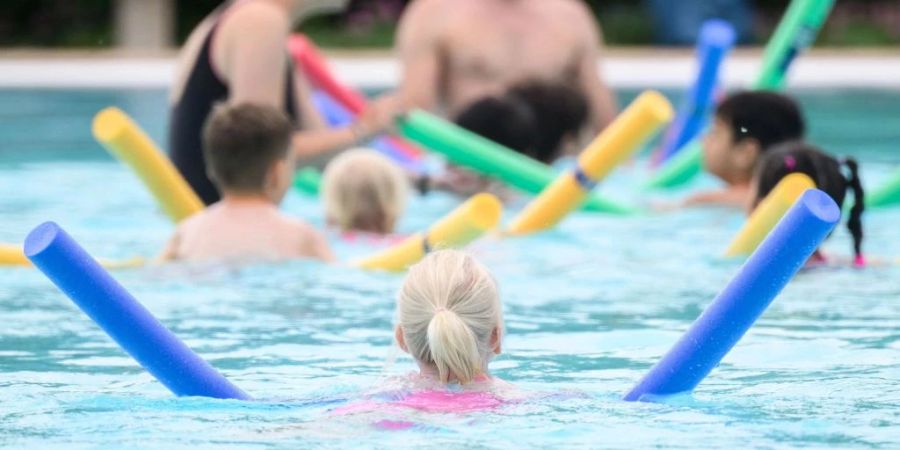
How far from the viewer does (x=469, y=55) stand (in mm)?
8461

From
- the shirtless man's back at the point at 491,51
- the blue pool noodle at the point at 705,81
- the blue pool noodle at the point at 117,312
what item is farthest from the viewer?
the shirtless man's back at the point at 491,51

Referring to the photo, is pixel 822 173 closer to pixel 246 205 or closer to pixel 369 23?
pixel 246 205

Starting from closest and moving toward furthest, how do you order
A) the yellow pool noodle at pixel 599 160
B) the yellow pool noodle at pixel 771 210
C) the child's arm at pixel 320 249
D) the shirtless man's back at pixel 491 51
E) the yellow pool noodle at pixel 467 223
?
1. the yellow pool noodle at pixel 771 210
2. the yellow pool noodle at pixel 467 223
3. the child's arm at pixel 320 249
4. the yellow pool noodle at pixel 599 160
5. the shirtless man's back at pixel 491 51

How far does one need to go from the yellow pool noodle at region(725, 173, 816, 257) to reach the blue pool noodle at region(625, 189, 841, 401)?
4.64ft

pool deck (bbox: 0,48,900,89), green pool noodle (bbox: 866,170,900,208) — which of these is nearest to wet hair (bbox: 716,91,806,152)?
green pool noodle (bbox: 866,170,900,208)

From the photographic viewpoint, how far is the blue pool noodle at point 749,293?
317 cm

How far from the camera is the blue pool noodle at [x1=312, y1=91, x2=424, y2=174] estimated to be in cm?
914

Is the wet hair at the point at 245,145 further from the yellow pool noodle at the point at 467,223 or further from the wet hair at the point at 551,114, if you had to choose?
the wet hair at the point at 551,114

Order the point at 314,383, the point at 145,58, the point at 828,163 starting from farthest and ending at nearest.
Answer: the point at 145,58, the point at 828,163, the point at 314,383

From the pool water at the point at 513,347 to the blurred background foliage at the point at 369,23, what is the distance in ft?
31.2

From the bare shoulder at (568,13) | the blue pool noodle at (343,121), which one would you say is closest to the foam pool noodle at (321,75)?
the blue pool noodle at (343,121)

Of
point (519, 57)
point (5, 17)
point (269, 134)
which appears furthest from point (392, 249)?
point (5, 17)

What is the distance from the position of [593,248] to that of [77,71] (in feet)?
28.7

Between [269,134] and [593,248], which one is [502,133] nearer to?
[593,248]
